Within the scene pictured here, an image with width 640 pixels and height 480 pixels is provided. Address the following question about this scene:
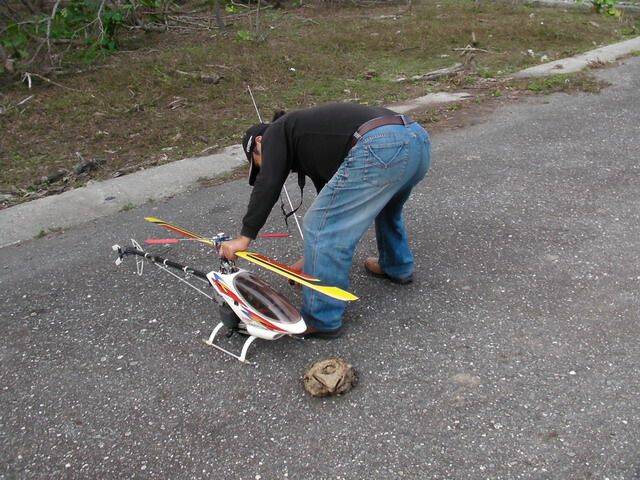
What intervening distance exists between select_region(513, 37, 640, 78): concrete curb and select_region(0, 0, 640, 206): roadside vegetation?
1.18ft

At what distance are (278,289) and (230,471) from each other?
4.94 ft

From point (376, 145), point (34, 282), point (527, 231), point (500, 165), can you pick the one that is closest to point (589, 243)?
point (527, 231)

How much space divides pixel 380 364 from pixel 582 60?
8.53 meters

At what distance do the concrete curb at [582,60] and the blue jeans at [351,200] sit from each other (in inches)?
266

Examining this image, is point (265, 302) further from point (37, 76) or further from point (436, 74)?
point (37, 76)

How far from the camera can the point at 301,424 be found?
274 cm

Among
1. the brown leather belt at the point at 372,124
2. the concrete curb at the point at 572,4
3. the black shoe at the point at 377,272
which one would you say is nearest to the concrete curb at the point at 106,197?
the black shoe at the point at 377,272

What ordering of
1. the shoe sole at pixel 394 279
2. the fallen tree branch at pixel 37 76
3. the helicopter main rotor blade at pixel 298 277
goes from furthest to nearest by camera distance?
the fallen tree branch at pixel 37 76 < the shoe sole at pixel 394 279 < the helicopter main rotor blade at pixel 298 277

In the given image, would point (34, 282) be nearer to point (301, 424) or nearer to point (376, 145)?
point (301, 424)

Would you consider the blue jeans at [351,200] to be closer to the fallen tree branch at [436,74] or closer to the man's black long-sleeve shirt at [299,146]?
the man's black long-sleeve shirt at [299,146]

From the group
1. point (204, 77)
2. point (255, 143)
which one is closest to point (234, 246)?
point (255, 143)

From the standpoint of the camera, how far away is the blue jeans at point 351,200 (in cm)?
289

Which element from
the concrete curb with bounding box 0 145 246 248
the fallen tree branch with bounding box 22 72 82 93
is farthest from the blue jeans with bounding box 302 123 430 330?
the fallen tree branch with bounding box 22 72 82 93

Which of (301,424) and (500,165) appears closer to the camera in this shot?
(301,424)
